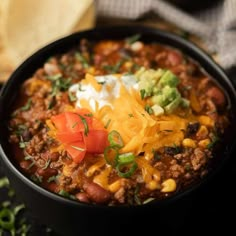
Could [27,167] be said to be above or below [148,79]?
below

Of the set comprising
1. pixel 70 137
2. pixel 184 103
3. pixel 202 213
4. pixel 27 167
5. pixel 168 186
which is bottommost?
pixel 202 213

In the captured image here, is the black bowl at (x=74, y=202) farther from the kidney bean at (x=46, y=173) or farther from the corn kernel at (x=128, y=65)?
the corn kernel at (x=128, y=65)

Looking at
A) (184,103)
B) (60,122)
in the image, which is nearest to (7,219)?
(60,122)

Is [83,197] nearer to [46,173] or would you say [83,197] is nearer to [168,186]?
[46,173]

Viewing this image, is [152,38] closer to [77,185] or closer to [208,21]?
[208,21]

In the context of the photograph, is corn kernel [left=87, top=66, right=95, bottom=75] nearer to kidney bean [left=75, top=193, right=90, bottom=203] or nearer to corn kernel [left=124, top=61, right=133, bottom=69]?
corn kernel [left=124, top=61, right=133, bottom=69]

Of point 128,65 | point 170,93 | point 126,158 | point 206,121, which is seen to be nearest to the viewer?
point 126,158

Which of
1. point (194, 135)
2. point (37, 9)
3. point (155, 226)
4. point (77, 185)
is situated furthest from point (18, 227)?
point (37, 9)
